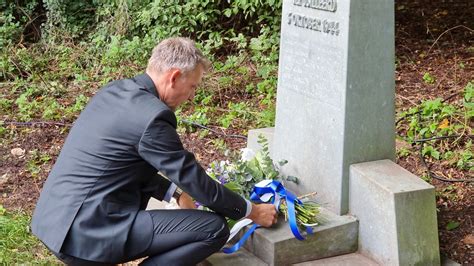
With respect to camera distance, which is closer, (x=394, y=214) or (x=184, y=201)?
(x=394, y=214)

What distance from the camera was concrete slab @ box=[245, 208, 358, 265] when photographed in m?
4.21

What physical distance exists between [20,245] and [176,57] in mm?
2014

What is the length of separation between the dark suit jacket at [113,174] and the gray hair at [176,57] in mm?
115

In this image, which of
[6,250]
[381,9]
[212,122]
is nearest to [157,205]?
[6,250]

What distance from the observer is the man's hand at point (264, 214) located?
4.14 meters

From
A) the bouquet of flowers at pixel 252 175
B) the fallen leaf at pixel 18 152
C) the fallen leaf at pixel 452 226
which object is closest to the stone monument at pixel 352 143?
the bouquet of flowers at pixel 252 175

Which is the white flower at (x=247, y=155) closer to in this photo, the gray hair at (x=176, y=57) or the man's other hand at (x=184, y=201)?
the man's other hand at (x=184, y=201)

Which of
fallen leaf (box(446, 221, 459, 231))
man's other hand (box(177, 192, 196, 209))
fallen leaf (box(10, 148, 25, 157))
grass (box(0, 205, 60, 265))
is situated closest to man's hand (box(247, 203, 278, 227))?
man's other hand (box(177, 192, 196, 209))

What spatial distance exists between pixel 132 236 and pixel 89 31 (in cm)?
690

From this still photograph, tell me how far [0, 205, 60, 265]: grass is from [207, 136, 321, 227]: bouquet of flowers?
1182mm

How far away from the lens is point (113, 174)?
377 centimetres

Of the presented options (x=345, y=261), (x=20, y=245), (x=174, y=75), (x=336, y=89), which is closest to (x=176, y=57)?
(x=174, y=75)

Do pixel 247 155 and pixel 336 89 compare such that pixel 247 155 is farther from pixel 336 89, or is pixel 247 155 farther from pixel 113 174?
pixel 113 174

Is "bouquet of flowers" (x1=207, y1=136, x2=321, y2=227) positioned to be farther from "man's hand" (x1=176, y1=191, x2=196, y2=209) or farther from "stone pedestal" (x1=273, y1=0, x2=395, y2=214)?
"man's hand" (x1=176, y1=191, x2=196, y2=209)
